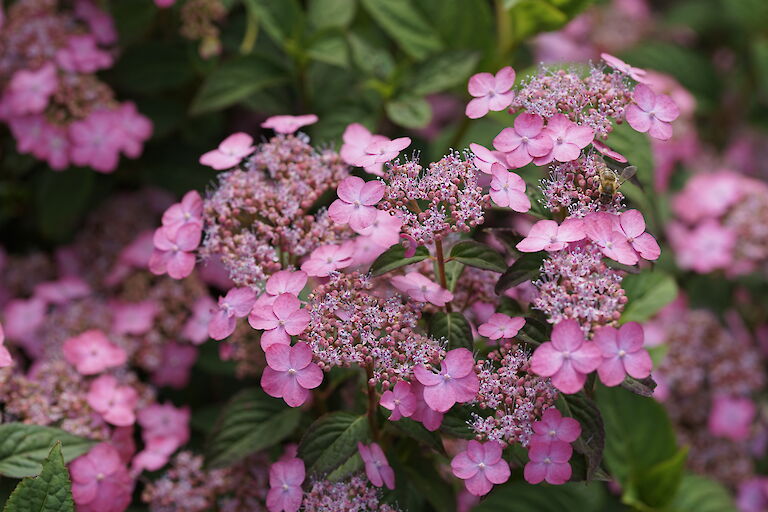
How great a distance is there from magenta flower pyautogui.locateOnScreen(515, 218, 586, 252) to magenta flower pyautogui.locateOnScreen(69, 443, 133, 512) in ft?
1.90

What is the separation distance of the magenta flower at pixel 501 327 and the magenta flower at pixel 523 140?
17 centimetres

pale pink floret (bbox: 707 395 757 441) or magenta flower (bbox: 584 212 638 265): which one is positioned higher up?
magenta flower (bbox: 584 212 638 265)

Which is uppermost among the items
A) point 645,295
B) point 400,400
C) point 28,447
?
point 400,400

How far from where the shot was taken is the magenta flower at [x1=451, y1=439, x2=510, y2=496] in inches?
31.7

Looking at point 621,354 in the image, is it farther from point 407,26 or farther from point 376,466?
point 407,26

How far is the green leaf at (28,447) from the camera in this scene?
937 millimetres

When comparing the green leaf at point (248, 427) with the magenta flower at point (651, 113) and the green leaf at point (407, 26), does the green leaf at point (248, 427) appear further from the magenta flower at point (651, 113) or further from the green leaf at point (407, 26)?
the green leaf at point (407, 26)

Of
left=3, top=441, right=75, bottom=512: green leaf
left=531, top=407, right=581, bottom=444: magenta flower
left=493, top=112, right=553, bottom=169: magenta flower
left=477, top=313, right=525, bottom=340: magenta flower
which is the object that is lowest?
left=3, top=441, right=75, bottom=512: green leaf

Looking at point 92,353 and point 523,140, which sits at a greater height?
point 523,140

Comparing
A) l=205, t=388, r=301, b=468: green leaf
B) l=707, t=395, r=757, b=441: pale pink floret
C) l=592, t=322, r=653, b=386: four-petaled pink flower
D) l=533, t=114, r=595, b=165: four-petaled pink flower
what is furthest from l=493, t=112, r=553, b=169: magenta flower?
l=707, t=395, r=757, b=441: pale pink floret

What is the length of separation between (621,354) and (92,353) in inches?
30.2

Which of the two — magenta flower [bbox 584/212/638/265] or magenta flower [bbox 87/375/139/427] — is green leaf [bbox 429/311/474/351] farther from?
magenta flower [bbox 87/375/139/427]

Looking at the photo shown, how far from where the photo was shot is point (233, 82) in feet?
4.20

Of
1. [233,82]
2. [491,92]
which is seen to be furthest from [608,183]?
[233,82]
